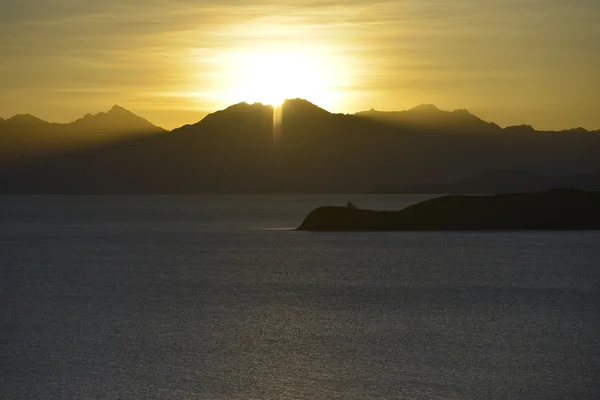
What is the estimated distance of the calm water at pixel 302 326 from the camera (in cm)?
3023

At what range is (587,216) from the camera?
447 ft

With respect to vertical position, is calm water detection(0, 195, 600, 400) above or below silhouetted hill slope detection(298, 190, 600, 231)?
below

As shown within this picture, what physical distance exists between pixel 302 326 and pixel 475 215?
9801 centimetres

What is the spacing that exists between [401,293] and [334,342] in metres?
22.2

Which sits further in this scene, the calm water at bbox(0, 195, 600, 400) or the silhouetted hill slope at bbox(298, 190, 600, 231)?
the silhouetted hill slope at bbox(298, 190, 600, 231)

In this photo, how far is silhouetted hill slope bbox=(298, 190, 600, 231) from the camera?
136500 mm

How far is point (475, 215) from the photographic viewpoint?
137875 millimetres

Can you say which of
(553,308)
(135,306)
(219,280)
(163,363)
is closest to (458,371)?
(163,363)

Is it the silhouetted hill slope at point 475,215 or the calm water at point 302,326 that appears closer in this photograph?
the calm water at point 302,326

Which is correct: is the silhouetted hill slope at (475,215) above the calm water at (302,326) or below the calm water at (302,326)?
above

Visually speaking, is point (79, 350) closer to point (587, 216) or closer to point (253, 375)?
point (253, 375)

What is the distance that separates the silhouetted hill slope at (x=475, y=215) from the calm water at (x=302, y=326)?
3960 centimetres

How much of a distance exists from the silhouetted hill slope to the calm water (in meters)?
39.6

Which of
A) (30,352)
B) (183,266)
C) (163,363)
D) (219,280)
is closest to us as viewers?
(163,363)
